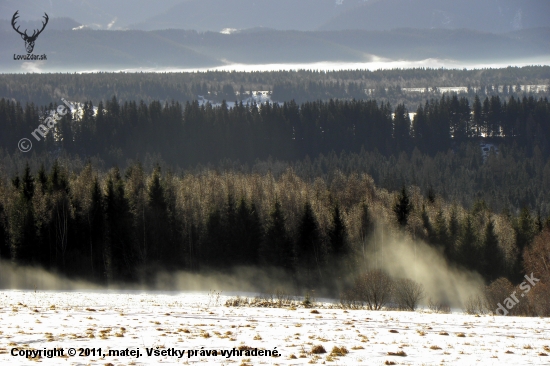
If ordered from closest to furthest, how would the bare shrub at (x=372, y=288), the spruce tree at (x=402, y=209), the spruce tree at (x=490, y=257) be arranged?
the bare shrub at (x=372, y=288)
the spruce tree at (x=490, y=257)
the spruce tree at (x=402, y=209)

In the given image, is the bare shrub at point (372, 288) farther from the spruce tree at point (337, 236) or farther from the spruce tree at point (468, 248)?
the spruce tree at point (468, 248)

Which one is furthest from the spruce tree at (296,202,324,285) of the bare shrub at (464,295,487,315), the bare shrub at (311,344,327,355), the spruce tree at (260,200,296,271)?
the bare shrub at (311,344,327,355)

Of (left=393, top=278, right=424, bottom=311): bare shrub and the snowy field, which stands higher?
the snowy field

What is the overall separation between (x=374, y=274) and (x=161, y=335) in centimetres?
2718

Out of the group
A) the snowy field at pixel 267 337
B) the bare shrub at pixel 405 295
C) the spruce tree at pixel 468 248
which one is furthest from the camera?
the spruce tree at pixel 468 248

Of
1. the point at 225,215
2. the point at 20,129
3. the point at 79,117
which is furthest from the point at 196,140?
the point at 225,215

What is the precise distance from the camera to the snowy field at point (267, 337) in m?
23.3

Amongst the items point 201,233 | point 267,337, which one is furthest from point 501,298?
point 201,233

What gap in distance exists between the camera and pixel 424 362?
76.6ft

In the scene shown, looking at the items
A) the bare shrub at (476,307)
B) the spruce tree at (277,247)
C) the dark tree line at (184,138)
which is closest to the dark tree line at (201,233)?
the spruce tree at (277,247)

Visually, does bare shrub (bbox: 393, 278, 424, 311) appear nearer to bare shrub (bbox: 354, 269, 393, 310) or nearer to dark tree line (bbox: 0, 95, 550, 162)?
bare shrub (bbox: 354, 269, 393, 310)

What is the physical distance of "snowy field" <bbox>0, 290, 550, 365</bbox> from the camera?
23.3 metres

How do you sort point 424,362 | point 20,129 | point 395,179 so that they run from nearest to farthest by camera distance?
point 424,362 < point 395,179 < point 20,129

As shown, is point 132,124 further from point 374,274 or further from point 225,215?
→ point 374,274
